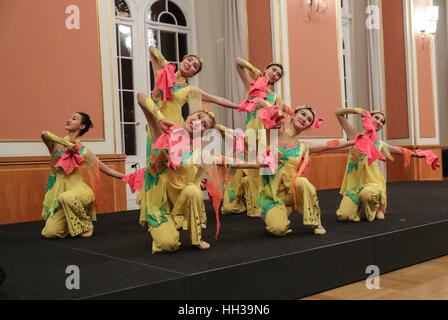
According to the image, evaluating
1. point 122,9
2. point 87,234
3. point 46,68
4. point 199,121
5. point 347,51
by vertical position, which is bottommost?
point 87,234

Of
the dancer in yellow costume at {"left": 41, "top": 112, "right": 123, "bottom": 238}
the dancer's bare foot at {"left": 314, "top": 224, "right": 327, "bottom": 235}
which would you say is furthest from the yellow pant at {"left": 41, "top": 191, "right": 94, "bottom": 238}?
the dancer's bare foot at {"left": 314, "top": 224, "right": 327, "bottom": 235}

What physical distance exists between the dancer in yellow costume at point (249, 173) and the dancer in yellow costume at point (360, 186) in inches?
24.5

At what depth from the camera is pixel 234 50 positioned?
5883 millimetres

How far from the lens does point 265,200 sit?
293 centimetres

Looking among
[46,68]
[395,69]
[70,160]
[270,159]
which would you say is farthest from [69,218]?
[395,69]

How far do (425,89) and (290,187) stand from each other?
5.45m

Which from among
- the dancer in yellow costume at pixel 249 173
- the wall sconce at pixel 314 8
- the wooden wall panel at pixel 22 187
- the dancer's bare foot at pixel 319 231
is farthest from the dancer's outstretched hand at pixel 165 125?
the wall sconce at pixel 314 8

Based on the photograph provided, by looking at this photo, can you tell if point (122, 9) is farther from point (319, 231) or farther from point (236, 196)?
point (319, 231)

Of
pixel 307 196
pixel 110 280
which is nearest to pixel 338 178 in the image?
pixel 307 196

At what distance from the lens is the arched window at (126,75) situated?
5562 millimetres

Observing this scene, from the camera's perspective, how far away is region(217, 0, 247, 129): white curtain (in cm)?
580

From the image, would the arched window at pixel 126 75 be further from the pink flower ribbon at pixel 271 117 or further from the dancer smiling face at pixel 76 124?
the pink flower ribbon at pixel 271 117

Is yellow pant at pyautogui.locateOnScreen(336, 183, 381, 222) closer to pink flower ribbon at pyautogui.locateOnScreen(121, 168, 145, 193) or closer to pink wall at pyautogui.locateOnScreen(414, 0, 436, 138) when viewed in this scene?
pink flower ribbon at pyautogui.locateOnScreen(121, 168, 145, 193)

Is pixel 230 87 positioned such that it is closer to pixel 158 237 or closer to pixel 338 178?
pixel 338 178
